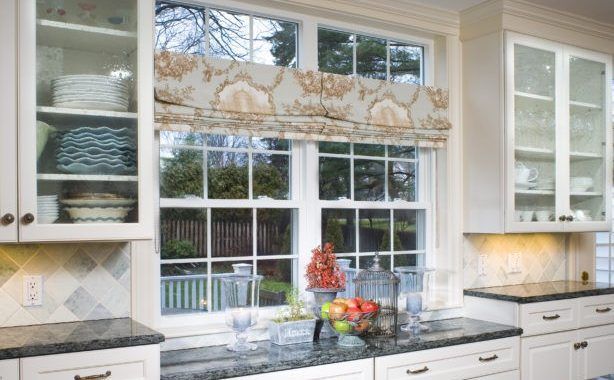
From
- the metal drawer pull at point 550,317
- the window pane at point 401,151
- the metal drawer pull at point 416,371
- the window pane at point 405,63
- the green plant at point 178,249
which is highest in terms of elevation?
the window pane at point 405,63

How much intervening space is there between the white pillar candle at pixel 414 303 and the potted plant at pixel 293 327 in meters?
0.58

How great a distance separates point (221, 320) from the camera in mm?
2934

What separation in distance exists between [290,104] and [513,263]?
192 centimetres

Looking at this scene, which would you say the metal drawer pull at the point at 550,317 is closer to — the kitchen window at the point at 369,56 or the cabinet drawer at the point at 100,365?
the kitchen window at the point at 369,56

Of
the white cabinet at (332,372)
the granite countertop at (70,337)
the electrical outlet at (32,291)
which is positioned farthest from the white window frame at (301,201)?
the white cabinet at (332,372)

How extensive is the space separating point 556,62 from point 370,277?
1.85 meters

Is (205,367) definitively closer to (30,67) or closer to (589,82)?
(30,67)

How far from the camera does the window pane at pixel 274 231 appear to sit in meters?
3.09

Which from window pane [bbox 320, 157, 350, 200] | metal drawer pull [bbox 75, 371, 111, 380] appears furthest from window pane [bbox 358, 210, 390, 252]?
metal drawer pull [bbox 75, 371, 111, 380]

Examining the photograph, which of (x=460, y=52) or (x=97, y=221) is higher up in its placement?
(x=460, y=52)

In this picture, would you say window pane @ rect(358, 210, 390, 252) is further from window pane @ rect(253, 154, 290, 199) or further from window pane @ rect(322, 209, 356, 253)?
window pane @ rect(253, 154, 290, 199)

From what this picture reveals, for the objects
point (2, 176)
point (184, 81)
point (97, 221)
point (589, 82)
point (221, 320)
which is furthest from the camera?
point (589, 82)

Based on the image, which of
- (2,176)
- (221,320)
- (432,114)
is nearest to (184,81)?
(2,176)

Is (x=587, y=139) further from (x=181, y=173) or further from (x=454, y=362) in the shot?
(x=181, y=173)
